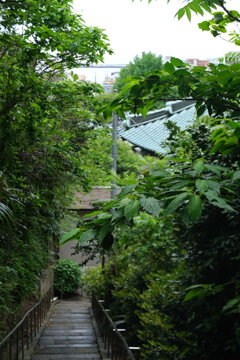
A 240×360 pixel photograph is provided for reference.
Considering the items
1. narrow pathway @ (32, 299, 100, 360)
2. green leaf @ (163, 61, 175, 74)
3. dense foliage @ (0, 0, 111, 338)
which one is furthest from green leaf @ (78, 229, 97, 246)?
narrow pathway @ (32, 299, 100, 360)

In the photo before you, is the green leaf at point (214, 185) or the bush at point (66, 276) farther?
the bush at point (66, 276)

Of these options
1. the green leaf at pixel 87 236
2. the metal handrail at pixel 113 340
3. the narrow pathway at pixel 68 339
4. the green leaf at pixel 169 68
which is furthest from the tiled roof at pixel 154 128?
the green leaf at pixel 87 236

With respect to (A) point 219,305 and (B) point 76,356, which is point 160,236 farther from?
(A) point 219,305

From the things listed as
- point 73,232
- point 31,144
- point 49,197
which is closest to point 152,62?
point 49,197

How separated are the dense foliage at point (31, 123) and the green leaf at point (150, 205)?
3.34 meters

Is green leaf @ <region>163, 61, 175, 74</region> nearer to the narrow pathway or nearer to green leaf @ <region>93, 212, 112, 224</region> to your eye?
green leaf @ <region>93, 212, 112, 224</region>

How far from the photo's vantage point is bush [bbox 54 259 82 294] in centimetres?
2333

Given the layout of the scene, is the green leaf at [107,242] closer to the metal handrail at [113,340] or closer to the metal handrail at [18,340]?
the metal handrail at [113,340]

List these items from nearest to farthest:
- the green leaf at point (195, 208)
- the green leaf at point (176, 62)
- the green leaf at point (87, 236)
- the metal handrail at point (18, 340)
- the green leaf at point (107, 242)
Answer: the green leaf at point (195, 208) → the green leaf at point (87, 236) → the green leaf at point (107, 242) → the green leaf at point (176, 62) → the metal handrail at point (18, 340)

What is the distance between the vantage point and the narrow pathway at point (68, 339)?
33.2ft

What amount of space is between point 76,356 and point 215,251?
538 centimetres

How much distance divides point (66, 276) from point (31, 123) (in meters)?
17.1

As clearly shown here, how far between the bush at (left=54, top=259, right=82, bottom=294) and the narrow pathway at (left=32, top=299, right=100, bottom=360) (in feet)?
21.8

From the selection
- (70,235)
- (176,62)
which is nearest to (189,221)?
(70,235)
